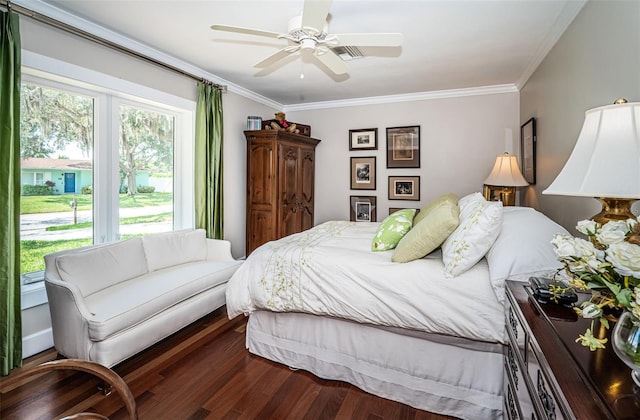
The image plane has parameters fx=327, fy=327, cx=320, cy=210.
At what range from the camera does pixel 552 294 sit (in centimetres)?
121

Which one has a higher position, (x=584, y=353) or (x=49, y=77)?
(x=49, y=77)

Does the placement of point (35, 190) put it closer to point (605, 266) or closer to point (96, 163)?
point (96, 163)

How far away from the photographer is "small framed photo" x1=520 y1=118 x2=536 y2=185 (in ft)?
10.7

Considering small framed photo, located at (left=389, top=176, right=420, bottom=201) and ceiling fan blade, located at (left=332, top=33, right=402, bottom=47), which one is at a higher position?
ceiling fan blade, located at (left=332, top=33, right=402, bottom=47)

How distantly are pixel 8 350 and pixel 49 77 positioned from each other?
1.99m

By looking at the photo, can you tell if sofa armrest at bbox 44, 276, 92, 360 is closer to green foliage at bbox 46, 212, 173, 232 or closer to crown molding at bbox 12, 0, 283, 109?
green foliage at bbox 46, 212, 173, 232

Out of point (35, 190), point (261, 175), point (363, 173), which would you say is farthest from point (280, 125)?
point (35, 190)

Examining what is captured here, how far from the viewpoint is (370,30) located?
270cm

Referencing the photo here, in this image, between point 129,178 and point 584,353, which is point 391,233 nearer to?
point 584,353

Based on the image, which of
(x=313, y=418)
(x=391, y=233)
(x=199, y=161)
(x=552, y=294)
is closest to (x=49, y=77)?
(x=199, y=161)

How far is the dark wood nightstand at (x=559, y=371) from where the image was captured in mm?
694

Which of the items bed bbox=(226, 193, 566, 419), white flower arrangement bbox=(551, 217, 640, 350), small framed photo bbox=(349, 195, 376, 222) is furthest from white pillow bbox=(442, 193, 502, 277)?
small framed photo bbox=(349, 195, 376, 222)

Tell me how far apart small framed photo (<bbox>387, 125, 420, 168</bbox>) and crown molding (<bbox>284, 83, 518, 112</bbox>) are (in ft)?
1.34

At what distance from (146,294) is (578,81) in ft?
11.0
